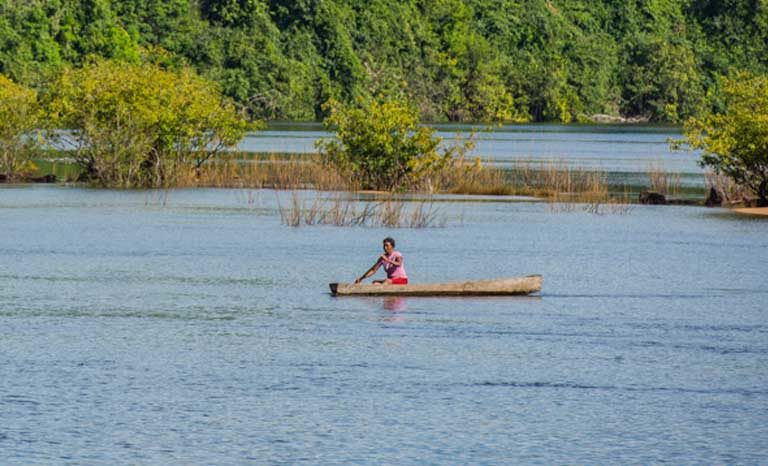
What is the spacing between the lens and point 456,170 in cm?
6209

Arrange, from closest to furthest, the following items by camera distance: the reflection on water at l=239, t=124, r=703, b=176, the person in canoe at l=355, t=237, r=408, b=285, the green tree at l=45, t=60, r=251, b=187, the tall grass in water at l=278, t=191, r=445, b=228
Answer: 1. the person in canoe at l=355, t=237, r=408, b=285
2. the tall grass in water at l=278, t=191, r=445, b=228
3. the green tree at l=45, t=60, r=251, b=187
4. the reflection on water at l=239, t=124, r=703, b=176

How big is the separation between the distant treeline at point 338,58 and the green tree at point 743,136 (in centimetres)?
9223

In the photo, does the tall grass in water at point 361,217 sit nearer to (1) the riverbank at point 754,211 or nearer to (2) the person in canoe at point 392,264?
(1) the riverbank at point 754,211

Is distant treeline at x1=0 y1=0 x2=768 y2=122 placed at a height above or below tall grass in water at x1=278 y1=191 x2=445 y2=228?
above

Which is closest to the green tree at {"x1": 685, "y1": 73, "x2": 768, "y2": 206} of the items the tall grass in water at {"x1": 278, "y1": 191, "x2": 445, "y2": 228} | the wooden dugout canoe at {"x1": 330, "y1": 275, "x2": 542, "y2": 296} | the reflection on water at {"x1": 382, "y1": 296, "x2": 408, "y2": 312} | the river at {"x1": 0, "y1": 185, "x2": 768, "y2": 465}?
the river at {"x1": 0, "y1": 185, "x2": 768, "y2": 465}

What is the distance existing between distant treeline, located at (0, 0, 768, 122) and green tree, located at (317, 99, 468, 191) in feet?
271

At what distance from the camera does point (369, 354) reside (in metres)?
23.6

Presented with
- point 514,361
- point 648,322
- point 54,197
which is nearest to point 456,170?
point 54,197

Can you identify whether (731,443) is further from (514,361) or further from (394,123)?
(394,123)

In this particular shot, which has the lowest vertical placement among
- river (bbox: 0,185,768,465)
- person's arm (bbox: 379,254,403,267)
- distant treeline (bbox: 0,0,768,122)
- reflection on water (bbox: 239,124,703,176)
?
river (bbox: 0,185,768,465)

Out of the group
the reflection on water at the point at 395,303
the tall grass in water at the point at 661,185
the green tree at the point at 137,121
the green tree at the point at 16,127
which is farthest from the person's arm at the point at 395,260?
the green tree at the point at 16,127

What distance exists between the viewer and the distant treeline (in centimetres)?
15500

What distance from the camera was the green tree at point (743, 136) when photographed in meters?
52.8

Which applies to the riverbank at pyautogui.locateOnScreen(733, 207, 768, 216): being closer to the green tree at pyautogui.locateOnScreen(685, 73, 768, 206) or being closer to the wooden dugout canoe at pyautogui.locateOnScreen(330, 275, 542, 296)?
the green tree at pyautogui.locateOnScreen(685, 73, 768, 206)
